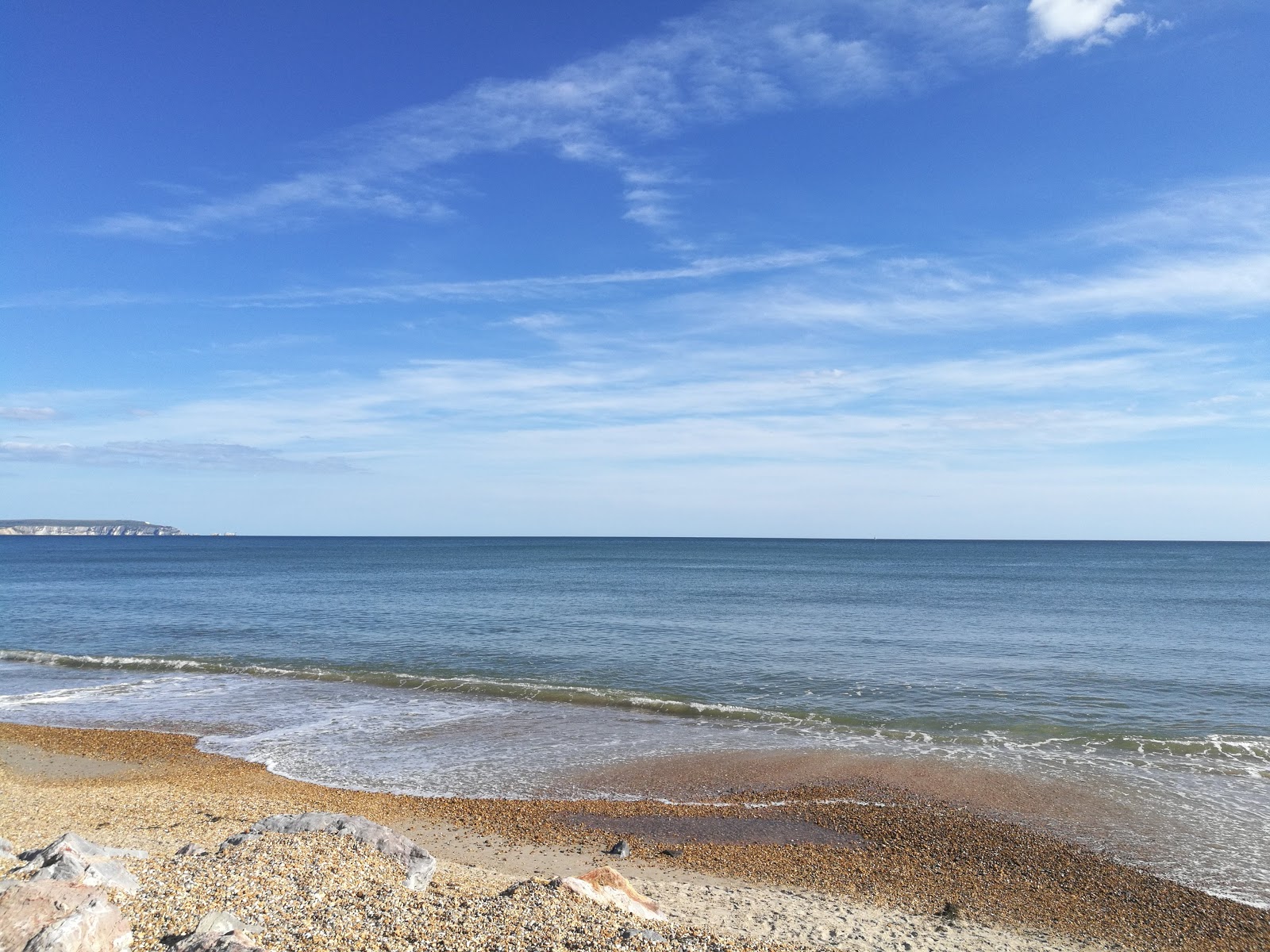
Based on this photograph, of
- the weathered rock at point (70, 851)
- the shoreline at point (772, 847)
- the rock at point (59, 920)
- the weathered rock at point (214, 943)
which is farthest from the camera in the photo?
the shoreline at point (772, 847)

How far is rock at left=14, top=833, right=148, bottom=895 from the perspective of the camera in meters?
8.05

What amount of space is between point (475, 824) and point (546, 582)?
199 feet

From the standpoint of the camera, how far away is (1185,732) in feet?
65.1

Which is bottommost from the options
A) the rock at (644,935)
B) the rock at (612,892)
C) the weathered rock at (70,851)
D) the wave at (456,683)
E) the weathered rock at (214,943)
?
the wave at (456,683)

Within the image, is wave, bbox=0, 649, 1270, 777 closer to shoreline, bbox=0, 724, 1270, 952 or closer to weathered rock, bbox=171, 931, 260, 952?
shoreline, bbox=0, 724, 1270, 952

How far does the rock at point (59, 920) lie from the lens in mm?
6488

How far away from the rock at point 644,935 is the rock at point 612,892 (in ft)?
2.48

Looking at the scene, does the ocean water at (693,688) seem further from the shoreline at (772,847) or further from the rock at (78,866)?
the rock at (78,866)

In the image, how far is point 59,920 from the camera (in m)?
6.73

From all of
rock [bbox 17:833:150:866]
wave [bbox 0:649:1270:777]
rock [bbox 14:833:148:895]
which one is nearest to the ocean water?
wave [bbox 0:649:1270:777]

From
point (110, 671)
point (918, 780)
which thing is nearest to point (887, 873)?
point (918, 780)

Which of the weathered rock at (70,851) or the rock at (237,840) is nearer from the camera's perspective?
the weathered rock at (70,851)

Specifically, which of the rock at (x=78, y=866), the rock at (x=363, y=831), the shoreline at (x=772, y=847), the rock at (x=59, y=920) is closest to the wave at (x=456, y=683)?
the shoreline at (x=772, y=847)

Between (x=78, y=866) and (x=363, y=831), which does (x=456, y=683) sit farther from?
(x=78, y=866)
